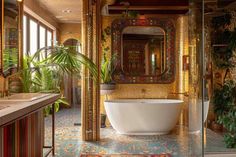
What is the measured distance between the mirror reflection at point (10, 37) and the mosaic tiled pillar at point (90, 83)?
1.45 m

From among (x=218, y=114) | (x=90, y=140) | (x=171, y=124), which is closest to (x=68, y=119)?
(x=90, y=140)

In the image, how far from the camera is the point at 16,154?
2.33 m

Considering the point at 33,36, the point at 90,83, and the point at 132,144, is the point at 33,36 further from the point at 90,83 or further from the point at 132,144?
the point at 132,144

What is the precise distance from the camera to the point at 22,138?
8.34 feet

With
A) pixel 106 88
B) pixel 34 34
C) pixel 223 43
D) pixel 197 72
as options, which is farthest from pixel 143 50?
pixel 34 34

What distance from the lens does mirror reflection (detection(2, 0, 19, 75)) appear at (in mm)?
3502

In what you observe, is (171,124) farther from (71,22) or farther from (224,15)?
(71,22)

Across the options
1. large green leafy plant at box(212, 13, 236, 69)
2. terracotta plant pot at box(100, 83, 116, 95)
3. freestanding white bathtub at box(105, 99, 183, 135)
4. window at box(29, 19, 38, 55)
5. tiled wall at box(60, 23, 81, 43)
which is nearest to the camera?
large green leafy plant at box(212, 13, 236, 69)

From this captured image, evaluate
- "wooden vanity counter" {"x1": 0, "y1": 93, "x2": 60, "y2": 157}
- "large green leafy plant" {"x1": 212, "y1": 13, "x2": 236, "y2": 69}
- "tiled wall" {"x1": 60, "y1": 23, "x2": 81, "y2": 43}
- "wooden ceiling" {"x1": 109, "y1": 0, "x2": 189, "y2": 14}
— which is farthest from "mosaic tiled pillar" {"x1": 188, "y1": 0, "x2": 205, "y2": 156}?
"tiled wall" {"x1": 60, "y1": 23, "x2": 81, "y2": 43}

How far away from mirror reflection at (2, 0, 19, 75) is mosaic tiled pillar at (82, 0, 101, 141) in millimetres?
1448

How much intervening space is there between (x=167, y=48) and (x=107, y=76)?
158 cm

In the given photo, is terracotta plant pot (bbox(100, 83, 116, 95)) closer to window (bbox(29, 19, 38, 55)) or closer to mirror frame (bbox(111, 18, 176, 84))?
mirror frame (bbox(111, 18, 176, 84))

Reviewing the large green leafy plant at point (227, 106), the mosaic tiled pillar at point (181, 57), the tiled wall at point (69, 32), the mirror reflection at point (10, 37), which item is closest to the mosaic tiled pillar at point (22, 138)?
the mirror reflection at point (10, 37)

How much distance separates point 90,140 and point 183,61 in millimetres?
2809
